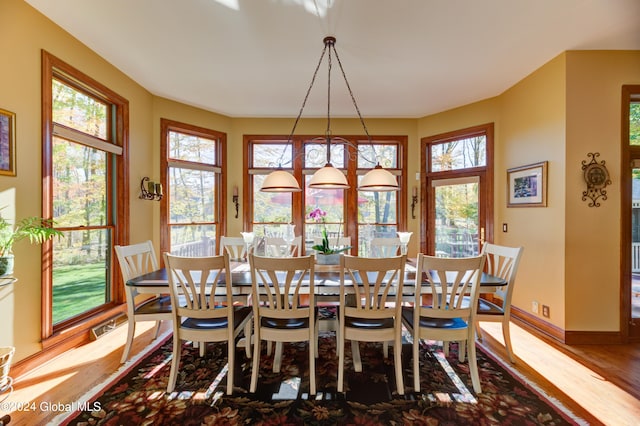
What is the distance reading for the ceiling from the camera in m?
2.27

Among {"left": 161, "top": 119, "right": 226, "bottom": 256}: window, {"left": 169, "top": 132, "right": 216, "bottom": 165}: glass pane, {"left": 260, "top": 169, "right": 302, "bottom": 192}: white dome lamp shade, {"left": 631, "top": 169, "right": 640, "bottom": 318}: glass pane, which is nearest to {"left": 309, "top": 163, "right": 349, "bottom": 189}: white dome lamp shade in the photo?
{"left": 260, "top": 169, "right": 302, "bottom": 192}: white dome lamp shade

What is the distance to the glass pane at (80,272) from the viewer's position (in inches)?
108

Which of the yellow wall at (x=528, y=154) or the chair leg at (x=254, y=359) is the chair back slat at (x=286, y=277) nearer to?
the chair leg at (x=254, y=359)

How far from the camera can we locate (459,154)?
14.5ft

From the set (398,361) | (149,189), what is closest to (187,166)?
(149,189)

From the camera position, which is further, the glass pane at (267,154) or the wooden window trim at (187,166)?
the glass pane at (267,154)

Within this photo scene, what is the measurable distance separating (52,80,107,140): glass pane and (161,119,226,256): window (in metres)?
0.87

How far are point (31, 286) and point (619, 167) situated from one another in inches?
224

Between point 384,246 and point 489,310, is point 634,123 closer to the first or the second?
point 489,310

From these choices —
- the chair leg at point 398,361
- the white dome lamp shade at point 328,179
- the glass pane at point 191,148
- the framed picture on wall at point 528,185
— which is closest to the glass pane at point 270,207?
the glass pane at point 191,148

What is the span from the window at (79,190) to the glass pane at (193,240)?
2.81ft

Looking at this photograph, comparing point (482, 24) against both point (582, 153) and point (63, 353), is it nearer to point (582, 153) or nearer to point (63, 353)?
point (582, 153)

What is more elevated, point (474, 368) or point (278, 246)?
point (278, 246)

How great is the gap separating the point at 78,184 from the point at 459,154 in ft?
16.6
